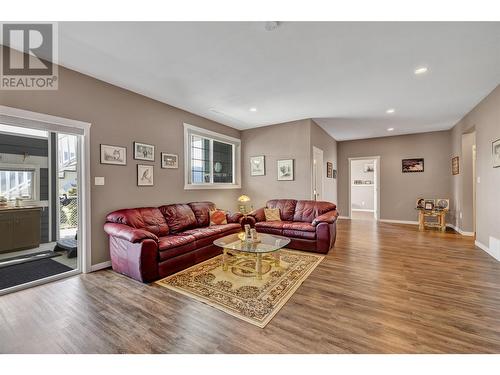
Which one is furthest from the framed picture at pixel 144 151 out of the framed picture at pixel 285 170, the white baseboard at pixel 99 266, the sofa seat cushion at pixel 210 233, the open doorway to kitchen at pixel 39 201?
the framed picture at pixel 285 170

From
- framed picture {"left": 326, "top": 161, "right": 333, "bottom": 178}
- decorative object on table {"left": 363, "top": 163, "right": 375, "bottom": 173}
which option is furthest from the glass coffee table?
decorative object on table {"left": 363, "top": 163, "right": 375, "bottom": 173}

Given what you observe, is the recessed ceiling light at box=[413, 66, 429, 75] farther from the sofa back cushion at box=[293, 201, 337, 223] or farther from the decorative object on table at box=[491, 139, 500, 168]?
the sofa back cushion at box=[293, 201, 337, 223]

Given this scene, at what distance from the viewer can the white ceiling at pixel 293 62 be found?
2105 millimetres

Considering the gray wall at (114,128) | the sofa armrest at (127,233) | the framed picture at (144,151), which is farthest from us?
the framed picture at (144,151)

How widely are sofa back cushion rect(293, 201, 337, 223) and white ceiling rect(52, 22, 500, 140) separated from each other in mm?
1969

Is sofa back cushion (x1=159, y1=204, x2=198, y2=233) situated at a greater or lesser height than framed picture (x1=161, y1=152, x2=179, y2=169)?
lesser

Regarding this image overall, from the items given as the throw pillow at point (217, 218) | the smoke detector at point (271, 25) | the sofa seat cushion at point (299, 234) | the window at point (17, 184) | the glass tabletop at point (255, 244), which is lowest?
the sofa seat cushion at point (299, 234)

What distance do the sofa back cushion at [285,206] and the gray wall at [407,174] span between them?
12.3 ft

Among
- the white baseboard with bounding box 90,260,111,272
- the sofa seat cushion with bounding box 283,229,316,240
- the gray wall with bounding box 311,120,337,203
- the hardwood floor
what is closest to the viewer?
the hardwood floor

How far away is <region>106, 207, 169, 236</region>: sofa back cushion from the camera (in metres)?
3.10

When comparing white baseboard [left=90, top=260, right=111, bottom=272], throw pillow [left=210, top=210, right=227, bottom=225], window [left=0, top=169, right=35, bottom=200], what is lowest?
white baseboard [left=90, top=260, right=111, bottom=272]

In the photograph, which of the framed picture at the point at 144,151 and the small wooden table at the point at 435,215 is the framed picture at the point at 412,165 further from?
the framed picture at the point at 144,151

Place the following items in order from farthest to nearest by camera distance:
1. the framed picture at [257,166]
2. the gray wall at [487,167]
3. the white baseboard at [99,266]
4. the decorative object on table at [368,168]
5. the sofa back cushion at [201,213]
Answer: the decorative object on table at [368,168]
the framed picture at [257,166]
the sofa back cushion at [201,213]
the gray wall at [487,167]
the white baseboard at [99,266]
